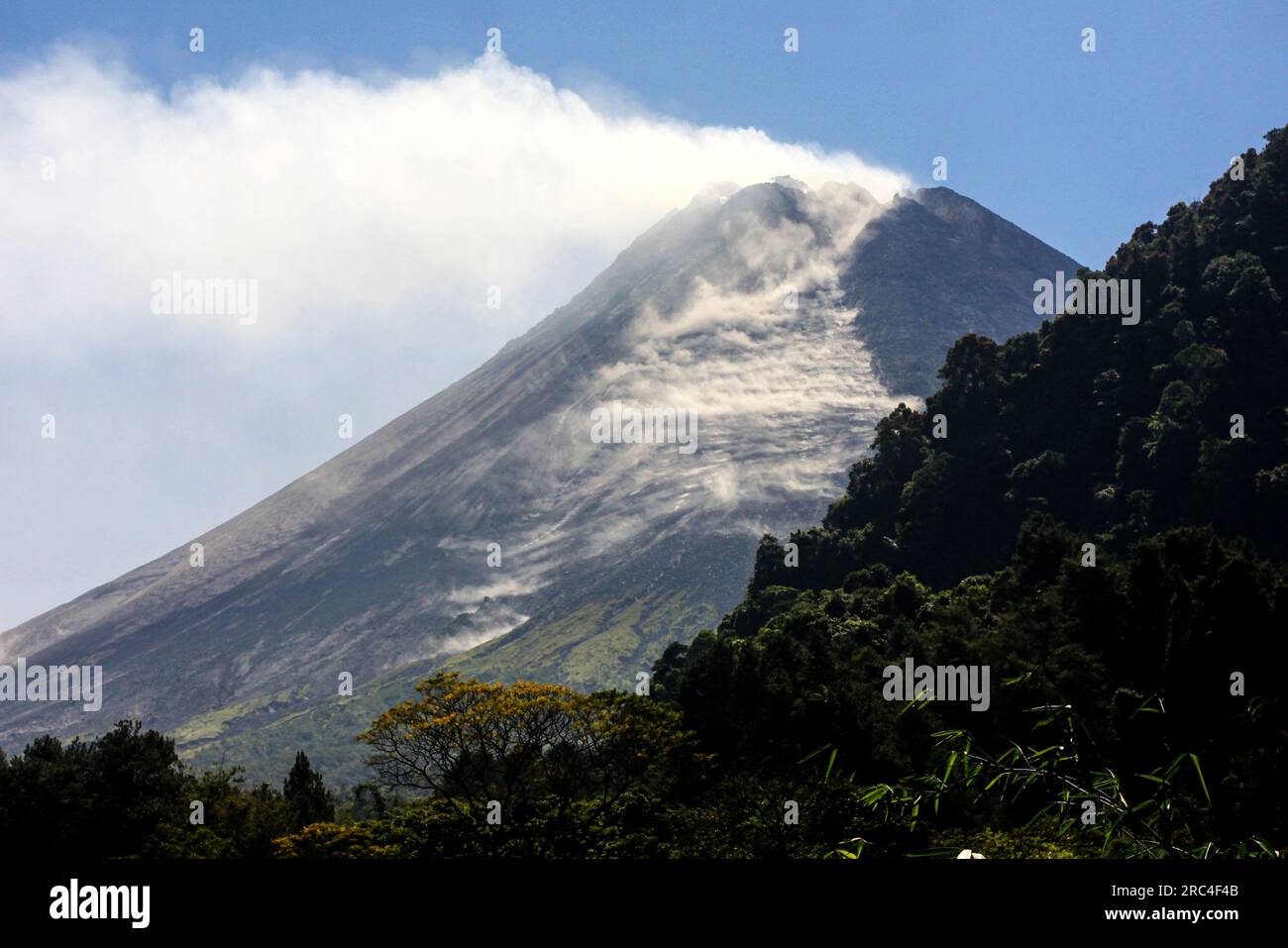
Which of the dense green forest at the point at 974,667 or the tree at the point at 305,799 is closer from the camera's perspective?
the dense green forest at the point at 974,667

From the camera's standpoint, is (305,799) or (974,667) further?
(305,799)

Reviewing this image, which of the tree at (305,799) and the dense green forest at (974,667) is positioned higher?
the dense green forest at (974,667)

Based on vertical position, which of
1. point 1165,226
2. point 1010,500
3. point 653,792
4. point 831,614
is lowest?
point 653,792

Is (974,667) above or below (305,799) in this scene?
above

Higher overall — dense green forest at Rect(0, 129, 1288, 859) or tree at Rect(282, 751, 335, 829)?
dense green forest at Rect(0, 129, 1288, 859)

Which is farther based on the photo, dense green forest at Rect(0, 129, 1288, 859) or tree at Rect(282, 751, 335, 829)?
tree at Rect(282, 751, 335, 829)
